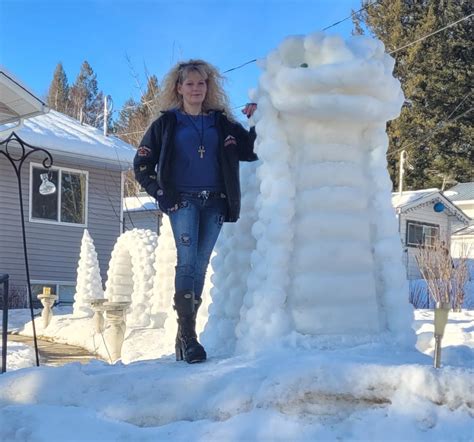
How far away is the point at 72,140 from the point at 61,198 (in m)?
1.55

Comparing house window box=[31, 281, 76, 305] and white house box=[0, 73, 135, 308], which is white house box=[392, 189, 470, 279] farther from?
house window box=[31, 281, 76, 305]

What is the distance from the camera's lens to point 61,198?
14.4 meters

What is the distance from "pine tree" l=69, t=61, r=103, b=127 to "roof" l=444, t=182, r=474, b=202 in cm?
2238

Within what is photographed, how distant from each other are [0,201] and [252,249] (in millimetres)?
10491

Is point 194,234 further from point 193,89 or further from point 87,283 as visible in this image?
point 87,283

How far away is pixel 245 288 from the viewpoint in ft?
13.0

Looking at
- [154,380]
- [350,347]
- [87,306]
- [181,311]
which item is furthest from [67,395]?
[87,306]

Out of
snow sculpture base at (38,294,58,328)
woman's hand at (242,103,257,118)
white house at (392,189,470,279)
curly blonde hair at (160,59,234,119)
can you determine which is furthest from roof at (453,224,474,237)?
curly blonde hair at (160,59,234,119)

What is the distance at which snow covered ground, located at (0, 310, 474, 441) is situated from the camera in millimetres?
2164

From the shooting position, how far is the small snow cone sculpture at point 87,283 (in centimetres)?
1066

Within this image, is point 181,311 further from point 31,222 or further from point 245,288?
point 31,222

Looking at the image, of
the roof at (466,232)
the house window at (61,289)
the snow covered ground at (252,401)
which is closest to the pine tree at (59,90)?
the roof at (466,232)

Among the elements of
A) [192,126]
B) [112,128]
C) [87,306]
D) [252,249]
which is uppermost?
[112,128]

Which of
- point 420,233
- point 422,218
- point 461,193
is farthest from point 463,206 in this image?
point 420,233
